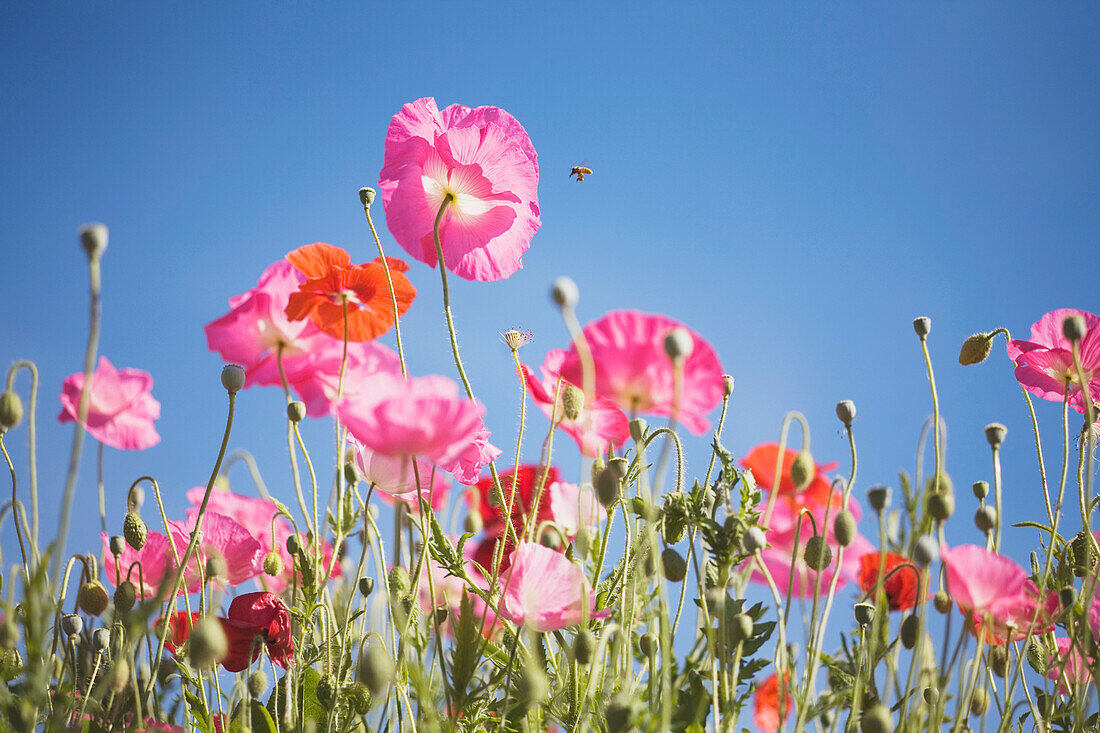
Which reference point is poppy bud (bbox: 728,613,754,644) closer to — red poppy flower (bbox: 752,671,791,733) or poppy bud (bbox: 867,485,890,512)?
poppy bud (bbox: 867,485,890,512)

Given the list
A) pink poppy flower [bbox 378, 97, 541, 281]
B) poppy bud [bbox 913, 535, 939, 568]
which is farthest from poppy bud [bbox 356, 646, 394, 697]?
pink poppy flower [bbox 378, 97, 541, 281]

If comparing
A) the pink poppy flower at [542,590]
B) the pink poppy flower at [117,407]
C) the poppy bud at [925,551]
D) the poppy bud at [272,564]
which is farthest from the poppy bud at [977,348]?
the pink poppy flower at [117,407]

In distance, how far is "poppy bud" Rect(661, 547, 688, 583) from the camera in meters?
1.15

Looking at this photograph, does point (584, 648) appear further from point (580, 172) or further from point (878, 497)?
point (580, 172)

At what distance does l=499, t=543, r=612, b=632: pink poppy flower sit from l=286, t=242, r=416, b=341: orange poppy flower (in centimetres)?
54

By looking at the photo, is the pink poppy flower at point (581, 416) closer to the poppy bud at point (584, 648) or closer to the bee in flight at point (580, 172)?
the poppy bud at point (584, 648)

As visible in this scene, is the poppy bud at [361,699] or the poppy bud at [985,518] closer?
the poppy bud at [361,699]

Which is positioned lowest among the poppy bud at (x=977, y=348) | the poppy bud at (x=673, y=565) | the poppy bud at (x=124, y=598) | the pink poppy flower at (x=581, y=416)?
the poppy bud at (x=124, y=598)

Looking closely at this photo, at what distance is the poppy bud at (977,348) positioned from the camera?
152 centimetres

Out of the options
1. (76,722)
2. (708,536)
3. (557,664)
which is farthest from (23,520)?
(708,536)

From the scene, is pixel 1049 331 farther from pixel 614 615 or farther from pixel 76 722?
pixel 76 722

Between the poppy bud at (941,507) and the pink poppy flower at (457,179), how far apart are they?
82cm

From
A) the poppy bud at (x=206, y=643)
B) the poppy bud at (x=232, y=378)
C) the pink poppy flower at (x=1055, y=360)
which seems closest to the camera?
the poppy bud at (x=206, y=643)

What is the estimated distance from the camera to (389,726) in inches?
49.2
